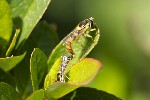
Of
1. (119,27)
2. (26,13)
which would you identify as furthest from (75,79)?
(119,27)

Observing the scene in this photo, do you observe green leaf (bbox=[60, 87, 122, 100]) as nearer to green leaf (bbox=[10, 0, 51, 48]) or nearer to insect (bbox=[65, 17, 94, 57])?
insect (bbox=[65, 17, 94, 57])

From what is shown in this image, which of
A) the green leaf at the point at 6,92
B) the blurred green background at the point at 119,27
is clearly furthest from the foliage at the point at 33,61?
the blurred green background at the point at 119,27

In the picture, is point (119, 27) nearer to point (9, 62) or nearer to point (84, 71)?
point (9, 62)

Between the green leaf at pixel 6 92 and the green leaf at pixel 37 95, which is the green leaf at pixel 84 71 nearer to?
the green leaf at pixel 37 95

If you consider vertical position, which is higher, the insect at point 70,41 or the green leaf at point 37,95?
the insect at point 70,41

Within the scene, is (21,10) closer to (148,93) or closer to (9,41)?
(9,41)

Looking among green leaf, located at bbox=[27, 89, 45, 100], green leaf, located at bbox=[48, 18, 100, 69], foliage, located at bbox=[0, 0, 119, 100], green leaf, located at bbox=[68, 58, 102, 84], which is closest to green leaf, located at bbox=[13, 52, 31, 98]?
foliage, located at bbox=[0, 0, 119, 100]

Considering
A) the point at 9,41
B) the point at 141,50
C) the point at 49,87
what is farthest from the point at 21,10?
the point at 141,50

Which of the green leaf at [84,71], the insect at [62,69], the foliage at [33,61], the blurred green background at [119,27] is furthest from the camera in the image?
the blurred green background at [119,27]
